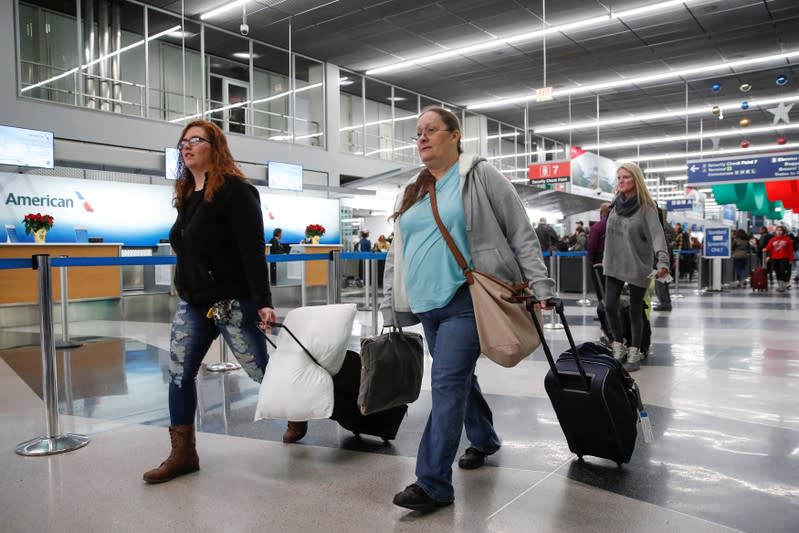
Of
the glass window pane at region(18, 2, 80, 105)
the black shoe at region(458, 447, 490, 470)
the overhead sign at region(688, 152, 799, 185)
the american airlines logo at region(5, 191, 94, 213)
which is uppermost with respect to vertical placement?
the glass window pane at region(18, 2, 80, 105)

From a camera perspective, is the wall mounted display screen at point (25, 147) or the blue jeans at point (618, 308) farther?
the wall mounted display screen at point (25, 147)

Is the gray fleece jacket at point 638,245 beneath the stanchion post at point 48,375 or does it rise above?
above

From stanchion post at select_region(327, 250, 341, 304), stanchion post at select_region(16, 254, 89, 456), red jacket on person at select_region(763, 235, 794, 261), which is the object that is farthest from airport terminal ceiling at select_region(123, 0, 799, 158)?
stanchion post at select_region(16, 254, 89, 456)

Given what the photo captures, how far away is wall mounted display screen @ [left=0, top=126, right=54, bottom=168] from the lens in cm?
1062

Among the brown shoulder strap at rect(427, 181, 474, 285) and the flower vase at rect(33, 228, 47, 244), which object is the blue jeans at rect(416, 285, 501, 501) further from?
the flower vase at rect(33, 228, 47, 244)

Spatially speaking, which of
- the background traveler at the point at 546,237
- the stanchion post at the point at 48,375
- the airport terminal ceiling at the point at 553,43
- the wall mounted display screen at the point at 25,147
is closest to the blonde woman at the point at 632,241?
the stanchion post at the point at 48,375

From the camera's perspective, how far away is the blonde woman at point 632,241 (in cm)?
461

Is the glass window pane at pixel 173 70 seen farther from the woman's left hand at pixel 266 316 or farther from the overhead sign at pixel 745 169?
the woman's left hand at pixel 266 316

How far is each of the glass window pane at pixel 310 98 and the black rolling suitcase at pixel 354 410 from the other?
565 inches

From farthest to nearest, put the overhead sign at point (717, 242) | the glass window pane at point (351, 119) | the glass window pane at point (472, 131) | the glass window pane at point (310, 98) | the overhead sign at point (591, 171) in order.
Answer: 1. the glass window pane at point (472, 131)
2. the glass window pane at point (351, 119)
3. the overhead sign at point (591, 171)
4. the glass window pane at point (310, 98)
5. the overhead sign at point (717, 242)

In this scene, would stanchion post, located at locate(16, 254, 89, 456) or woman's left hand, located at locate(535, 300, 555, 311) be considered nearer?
woman's left hand, located at locate(535, 300, 555, 311)

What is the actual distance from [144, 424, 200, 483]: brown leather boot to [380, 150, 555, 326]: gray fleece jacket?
119 cm

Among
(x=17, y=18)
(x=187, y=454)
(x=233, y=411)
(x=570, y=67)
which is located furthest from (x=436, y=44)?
(x=187, y=454)

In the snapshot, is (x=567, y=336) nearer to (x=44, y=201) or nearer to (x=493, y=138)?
(x=44, y=201)
